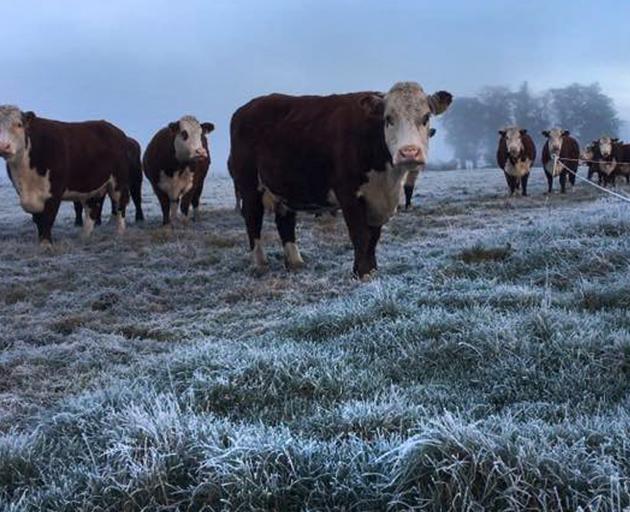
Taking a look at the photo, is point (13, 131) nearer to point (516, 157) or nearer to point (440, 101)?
point (440, 101)

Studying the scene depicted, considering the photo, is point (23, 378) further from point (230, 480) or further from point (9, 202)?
point (9, 202)

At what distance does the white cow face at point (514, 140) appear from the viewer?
21641 millimetres

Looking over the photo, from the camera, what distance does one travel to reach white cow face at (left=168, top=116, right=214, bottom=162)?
14.7 meters

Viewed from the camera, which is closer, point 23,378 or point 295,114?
point 23,378

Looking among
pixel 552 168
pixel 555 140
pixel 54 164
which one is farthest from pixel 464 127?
pixel 54 164

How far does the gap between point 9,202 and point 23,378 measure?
77.5ft

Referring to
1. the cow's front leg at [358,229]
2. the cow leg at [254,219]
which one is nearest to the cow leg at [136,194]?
the cow leg at [254,219]

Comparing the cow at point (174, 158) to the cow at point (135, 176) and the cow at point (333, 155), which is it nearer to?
the cow at point (135, 176)

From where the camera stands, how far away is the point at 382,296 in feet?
17.5

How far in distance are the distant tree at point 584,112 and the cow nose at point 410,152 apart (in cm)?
6855

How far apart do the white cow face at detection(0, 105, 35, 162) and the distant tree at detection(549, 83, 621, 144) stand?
66.2 m

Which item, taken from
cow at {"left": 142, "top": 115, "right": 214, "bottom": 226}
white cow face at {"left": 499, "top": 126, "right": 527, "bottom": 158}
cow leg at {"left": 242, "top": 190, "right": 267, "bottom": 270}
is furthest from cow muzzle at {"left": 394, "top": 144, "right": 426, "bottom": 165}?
white cow face at {"left": 499, "top": 126, "right": 527, "bottom": 158}

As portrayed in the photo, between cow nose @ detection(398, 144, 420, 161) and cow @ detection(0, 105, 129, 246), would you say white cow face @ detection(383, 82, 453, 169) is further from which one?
cow @ detection(0, 105, 129, 246)

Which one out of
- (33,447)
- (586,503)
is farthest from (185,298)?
(586,503)
